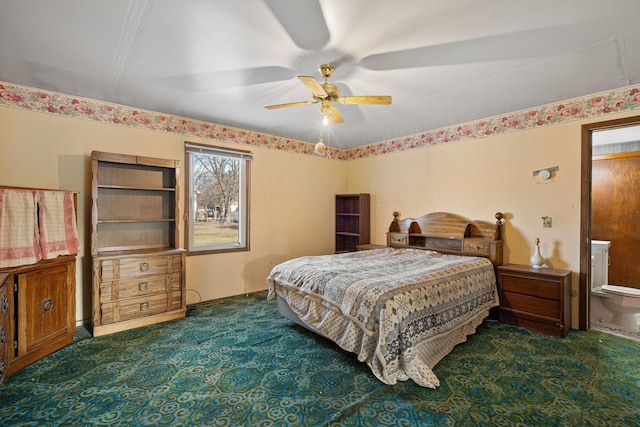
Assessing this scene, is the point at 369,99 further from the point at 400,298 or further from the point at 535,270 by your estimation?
the point at 535,270

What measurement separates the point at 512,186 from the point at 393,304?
8.25ft

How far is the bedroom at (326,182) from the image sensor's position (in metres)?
3.06

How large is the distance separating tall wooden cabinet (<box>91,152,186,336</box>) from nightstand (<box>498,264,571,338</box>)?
3.66 m

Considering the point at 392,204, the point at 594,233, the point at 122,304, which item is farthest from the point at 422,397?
the point at 594,233

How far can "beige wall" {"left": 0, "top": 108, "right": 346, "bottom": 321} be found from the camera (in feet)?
Answer: 9.73

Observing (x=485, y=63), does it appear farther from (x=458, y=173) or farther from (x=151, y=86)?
(x=151, y=86)

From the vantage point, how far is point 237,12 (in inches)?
72.4

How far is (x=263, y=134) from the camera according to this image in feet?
15.0

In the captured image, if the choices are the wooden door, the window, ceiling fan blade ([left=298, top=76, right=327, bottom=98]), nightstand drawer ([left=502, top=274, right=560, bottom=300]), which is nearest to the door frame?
nightstand drawer ([left=502, top=274, right=560, bottom=300])

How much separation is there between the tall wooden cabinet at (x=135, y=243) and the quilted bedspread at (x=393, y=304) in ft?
4.08

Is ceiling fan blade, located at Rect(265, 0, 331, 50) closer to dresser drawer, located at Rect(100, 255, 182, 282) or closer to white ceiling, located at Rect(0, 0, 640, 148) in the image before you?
white ceiling, located at Rect(0, 0, 640, 148)

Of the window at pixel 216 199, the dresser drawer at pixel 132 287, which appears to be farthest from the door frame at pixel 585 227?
the dresser drawer at pixel 132 287

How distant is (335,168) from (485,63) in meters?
3.31

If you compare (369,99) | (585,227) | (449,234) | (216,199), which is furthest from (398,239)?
(216,199)
